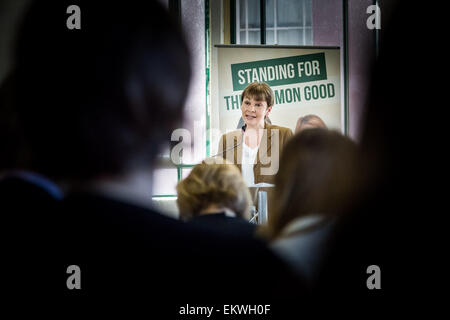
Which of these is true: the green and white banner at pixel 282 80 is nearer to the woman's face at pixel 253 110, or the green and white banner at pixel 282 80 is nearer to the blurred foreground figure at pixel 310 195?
the woman's face at pixel 253 110

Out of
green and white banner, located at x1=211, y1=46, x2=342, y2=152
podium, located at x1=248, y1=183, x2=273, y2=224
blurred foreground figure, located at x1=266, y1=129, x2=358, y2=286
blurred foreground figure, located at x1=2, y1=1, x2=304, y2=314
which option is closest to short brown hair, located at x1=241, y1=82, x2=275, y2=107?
green and white banner, located at x1=211, y1=46, x2=342, y2=152

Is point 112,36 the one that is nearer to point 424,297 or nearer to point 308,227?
point 308,227

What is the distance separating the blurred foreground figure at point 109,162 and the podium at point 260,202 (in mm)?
2282

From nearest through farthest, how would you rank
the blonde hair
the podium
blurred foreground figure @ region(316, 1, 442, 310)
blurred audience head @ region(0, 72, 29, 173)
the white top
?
1. blurred foreground figure @ region(316, 1, 442, 310)
2. blurred audience head @ region(0, 72, 29, 173)
3. the blonde hair
4. the podium
5. the white top

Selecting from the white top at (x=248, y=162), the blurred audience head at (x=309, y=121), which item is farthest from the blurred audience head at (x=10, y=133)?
the blurred audience head at (x=309, y=121)

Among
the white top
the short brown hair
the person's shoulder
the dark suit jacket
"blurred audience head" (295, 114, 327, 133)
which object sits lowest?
the dark suit jacket

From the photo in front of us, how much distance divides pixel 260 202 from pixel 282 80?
1170mm

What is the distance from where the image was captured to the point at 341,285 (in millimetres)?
430

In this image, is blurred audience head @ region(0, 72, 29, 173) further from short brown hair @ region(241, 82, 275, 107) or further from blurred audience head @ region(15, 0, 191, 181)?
short brown hair @ region(241, 82, 275, 107)

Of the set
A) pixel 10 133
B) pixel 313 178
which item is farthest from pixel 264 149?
pixel 10 133

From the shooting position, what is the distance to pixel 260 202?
9.16 feet

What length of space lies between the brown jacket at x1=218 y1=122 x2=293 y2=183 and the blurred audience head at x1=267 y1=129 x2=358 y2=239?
220 cm

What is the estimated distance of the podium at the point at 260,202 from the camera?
276cm

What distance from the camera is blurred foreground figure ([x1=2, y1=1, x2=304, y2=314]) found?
1.39 ft
